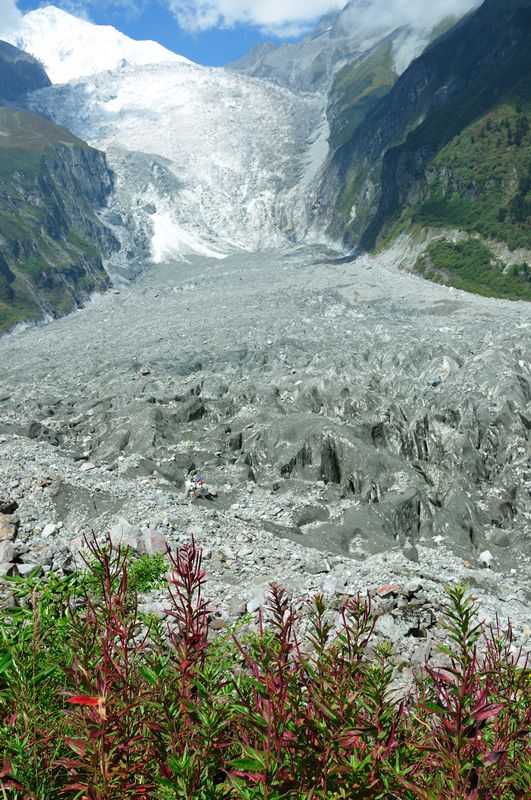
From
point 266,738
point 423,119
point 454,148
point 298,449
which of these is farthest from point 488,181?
point 266,738

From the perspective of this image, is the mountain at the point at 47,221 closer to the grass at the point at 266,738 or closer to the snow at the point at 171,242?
the snow at the point at 171,242

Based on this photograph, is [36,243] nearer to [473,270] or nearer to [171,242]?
[171,242]

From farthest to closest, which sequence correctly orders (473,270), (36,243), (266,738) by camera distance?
(36,243) → (473,270) → (266,738)

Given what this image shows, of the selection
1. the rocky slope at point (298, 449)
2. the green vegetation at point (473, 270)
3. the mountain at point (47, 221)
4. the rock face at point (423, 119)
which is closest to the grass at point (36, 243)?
the mountain at point (47, 221)

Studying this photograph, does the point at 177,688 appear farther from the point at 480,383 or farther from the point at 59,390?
the point at 59,390

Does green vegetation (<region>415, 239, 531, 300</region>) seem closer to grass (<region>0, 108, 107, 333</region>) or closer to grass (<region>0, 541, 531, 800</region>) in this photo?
grass (<region>0, 108, 107, 333</region>)

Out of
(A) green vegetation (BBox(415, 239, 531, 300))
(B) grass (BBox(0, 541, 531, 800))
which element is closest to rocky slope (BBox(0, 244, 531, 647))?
(B) grass (BBox(0, 541, 531, 800))
